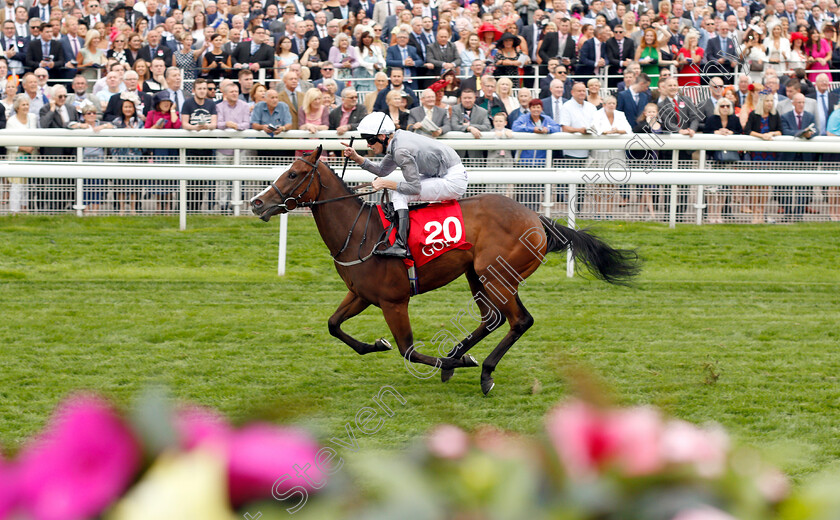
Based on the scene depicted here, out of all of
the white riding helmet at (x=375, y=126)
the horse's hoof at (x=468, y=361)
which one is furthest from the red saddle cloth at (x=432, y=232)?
the horse's hoof at (x=468, y=361)

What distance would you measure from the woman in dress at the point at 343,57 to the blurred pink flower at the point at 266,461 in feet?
36.1

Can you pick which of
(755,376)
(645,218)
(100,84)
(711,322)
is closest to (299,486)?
(755,376)

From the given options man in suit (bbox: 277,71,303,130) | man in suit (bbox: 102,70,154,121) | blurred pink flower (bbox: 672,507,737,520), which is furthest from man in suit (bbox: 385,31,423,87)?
blurred pink flower (bbox: 672,507,737,520)

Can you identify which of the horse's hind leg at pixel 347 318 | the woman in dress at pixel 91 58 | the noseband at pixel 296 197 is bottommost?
the horse's hind leg at pixel 347 318

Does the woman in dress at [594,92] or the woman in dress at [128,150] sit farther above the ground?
the woman in dress at [594,92]

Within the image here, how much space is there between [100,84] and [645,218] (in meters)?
5.91

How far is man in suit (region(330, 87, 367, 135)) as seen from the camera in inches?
393

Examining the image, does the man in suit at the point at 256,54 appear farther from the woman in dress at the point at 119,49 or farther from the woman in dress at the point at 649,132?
the woman in dress at the point at 649,132

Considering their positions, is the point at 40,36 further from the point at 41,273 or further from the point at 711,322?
the point at 711,322

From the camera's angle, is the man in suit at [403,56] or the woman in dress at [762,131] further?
the man in suit at [403,56]

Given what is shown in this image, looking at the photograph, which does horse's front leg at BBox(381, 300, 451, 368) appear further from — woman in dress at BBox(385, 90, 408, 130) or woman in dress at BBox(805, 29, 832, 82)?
woman in dress at BBox(805, 29, 832, 82)

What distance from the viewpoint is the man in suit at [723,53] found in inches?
473

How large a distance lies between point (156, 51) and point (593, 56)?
510cm

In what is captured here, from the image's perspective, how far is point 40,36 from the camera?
11953mm
